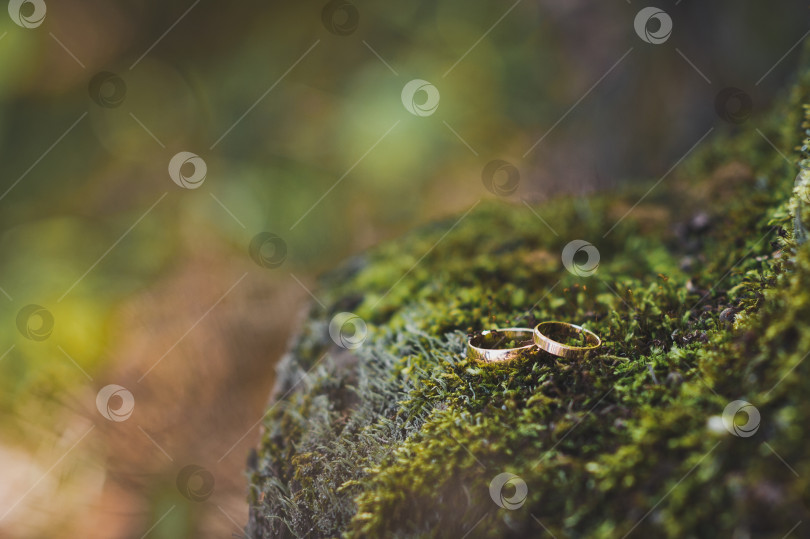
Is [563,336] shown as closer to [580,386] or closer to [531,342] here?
[531,342]

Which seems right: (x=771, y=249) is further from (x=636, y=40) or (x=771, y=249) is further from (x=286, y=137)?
(x=286, y=137)

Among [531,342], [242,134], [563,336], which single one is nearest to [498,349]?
[531,342]

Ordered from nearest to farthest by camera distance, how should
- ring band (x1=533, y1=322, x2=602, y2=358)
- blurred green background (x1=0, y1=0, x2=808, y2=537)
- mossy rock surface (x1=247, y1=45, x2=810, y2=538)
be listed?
mossy rock surface (x1=247, y1=45, x2=810, y2=538) → ring band (x1=533, y1=322, x2=602, y2=358) → blurred green background (x1=0, y1=0, x2=808, y2=537)

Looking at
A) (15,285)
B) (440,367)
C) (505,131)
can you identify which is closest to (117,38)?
(15,285)

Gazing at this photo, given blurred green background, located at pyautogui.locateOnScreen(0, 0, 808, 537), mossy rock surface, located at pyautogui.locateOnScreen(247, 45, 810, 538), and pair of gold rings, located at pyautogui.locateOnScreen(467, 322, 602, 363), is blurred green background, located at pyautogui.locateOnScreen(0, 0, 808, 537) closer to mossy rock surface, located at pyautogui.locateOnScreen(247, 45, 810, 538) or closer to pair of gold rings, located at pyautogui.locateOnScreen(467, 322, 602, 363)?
mossy rock surface, located at pyautogui.locateOnScreen(247, 45, 810, 538)

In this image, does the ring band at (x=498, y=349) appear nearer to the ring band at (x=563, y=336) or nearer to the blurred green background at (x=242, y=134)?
the ring band at (x=563, y=336)

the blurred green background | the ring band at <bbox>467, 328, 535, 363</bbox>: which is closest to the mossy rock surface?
the ring band at <bbox>467, 328, 535, 363</bbox>
